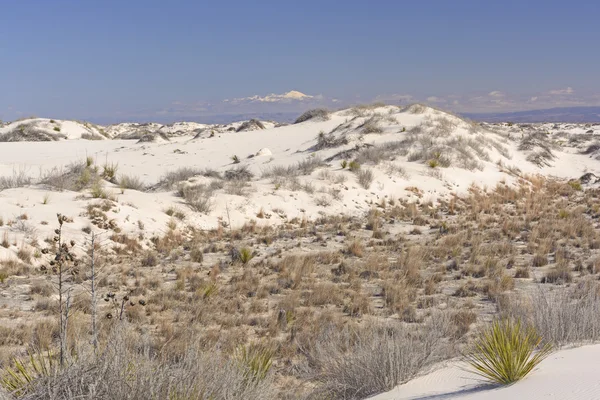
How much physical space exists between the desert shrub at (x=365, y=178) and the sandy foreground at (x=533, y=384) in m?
13.0

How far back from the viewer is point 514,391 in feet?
11.9

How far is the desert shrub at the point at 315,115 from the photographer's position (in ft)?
122

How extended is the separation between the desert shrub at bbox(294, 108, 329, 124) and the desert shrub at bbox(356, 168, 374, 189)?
62.6ft

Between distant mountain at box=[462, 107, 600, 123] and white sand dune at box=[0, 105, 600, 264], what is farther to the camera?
distant mountain at box=[462, 107, 600, 123]

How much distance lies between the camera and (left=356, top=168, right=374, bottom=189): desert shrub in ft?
57.6

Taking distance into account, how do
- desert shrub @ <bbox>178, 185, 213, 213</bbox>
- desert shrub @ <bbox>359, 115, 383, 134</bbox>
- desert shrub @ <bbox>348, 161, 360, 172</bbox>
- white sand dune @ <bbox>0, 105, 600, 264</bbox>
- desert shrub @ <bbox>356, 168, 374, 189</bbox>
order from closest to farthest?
white sand dune @ <bbox>0, 105, 600, 264</bbox> < desert shrub @ <bbox>178, 185, 213, 213</bbox> < desert shrub @ <bbox>356, 168, 374, 189</bbox> < desert shrub @ <bbox>348, 161, 360, 172</bbox> < desert shrub @ <bbox>359, 115, 383, 134</bbox>

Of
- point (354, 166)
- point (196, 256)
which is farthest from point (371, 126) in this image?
point (196, 256)

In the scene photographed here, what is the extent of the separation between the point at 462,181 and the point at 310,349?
53.7ft

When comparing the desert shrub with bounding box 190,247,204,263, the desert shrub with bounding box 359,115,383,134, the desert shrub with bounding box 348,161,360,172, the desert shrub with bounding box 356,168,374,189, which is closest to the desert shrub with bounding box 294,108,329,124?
the desert shrub with bounding box 359,115,383,134

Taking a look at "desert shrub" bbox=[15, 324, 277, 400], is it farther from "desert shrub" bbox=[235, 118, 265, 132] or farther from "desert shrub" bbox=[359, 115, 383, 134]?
"desert shrub" bbox=[235, 118, 265, 132]

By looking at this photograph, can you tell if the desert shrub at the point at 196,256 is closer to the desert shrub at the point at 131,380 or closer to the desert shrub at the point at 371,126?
the desert shrub at the point at 131,380

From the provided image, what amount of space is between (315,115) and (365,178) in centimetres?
2116

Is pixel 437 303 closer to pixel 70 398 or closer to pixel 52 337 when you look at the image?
pixel 52 337

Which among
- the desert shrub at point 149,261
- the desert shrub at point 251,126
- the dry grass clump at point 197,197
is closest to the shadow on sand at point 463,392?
the desert shrub at point 149,261
